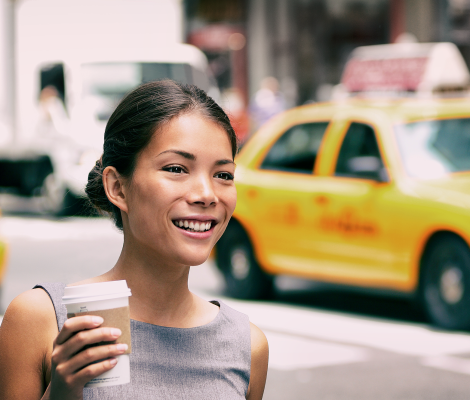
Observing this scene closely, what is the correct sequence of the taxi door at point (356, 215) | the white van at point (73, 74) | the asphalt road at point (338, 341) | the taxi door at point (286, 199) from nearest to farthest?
the asphalt road at point (338, 341)
the taxi door at point (356, 215)
the taxi door at point (286, 199)
the white van at point (73, 74)

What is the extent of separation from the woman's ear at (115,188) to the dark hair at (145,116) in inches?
0.7

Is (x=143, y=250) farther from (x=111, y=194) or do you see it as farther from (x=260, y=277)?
(x=260, y=277)

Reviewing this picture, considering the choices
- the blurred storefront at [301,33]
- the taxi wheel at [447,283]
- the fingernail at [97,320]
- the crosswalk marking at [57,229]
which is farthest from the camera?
the blurred storefront at [301,33]

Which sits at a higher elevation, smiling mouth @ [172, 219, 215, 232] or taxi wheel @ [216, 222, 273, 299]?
smiling mouth @ [172, 219, 215, 232]

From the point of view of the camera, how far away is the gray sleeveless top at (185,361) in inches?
78.6

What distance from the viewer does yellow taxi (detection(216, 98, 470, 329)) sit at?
22.8 feet

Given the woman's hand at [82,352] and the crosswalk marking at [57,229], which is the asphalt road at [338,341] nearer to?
the crosswalk marking at [57,229]

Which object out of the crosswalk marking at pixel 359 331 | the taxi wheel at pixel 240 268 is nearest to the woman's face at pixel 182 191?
the crosswalk marking at pixel 359 331

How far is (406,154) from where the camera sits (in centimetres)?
740

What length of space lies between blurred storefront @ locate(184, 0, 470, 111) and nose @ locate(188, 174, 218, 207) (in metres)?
18.9

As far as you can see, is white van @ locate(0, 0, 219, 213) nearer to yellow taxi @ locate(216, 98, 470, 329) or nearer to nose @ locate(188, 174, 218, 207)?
yellow taxi @ locate(216, 98, 470, 329)

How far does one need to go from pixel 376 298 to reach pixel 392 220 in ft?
4.76

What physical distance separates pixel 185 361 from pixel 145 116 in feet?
1.82

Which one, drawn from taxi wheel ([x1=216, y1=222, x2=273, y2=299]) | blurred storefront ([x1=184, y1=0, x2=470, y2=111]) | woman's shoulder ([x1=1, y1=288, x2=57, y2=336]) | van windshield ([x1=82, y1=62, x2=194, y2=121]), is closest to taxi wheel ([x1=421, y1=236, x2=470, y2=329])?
taxi wheel ([x1=216, y1=222, x2=273, y2=299])
